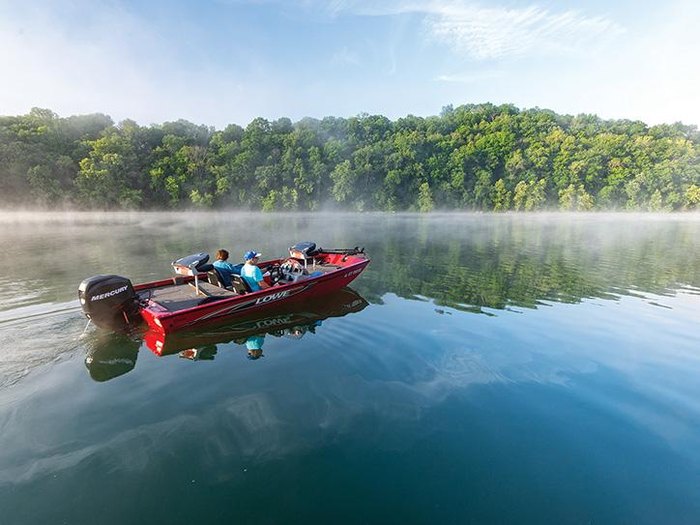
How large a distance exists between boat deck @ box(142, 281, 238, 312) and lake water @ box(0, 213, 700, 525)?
869 millimetres

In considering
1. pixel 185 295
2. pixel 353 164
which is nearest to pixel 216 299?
pixel 185 295

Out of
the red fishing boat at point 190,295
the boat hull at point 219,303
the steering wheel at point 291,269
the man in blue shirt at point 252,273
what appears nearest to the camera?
the red fishing boat at point 190,295

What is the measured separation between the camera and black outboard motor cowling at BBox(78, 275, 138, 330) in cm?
780

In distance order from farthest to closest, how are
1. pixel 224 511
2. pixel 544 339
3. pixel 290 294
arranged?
pixel 290 294
pixel 544 339
pixel 224 511

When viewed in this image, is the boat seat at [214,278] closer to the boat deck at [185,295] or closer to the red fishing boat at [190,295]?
the red fishing boat at [190,295]

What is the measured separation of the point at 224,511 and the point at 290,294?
6.93 meters

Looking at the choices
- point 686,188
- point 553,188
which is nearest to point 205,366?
point 553,188

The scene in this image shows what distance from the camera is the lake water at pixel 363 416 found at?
4.23 metres

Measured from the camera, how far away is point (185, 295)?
9.69 meters

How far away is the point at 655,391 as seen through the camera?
22.3 ft

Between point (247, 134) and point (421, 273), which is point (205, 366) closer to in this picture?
point (421, 273)

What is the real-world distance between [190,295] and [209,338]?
1.52m

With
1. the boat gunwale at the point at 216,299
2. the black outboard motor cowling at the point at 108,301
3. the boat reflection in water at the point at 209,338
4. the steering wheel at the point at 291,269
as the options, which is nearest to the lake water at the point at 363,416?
the boat reflection in water at the point at 209,338

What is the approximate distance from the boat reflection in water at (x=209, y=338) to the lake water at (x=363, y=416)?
0.21ft
